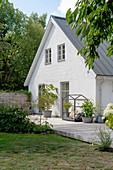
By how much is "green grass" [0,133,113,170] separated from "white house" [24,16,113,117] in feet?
23.2

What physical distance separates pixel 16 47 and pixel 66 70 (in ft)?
42.9

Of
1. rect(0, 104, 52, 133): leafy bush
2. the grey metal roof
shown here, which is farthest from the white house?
rect(0, 104, 52, 133): leafy bush

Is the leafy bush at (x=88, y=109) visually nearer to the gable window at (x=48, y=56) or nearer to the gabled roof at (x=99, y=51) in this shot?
the gabled roof at (x=99, y=51)

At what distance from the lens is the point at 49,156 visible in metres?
5.45

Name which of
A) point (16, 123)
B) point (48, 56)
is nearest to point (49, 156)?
point (16, 123)

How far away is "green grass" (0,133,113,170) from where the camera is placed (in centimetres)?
469

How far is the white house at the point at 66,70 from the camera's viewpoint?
1351 centimetres

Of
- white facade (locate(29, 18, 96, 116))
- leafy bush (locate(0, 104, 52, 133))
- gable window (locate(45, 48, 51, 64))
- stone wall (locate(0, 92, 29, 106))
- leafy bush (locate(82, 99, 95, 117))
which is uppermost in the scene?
gable window (locate(45, 48, 51, 64))

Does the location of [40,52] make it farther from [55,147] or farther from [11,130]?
[55,147]

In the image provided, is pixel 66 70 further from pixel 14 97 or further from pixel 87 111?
pixel 14 97

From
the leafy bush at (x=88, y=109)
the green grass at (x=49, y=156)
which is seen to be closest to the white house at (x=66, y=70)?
the leafy bush at (x=88, y=109)

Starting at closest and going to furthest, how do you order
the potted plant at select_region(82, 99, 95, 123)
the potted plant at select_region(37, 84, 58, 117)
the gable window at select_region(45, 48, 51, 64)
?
the potted plant at select_region(82, 99, 95, 123)
the potted plant at select_region(37, 84, 58, 117)
the gable window at select_region(45, 48, 51, 64)

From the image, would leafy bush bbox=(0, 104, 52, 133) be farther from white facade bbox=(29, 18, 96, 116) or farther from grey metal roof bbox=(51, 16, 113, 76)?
grey metal roof bbox=(51, 16, 113, 76)

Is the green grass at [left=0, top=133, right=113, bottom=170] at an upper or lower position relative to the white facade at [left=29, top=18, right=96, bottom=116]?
lower
